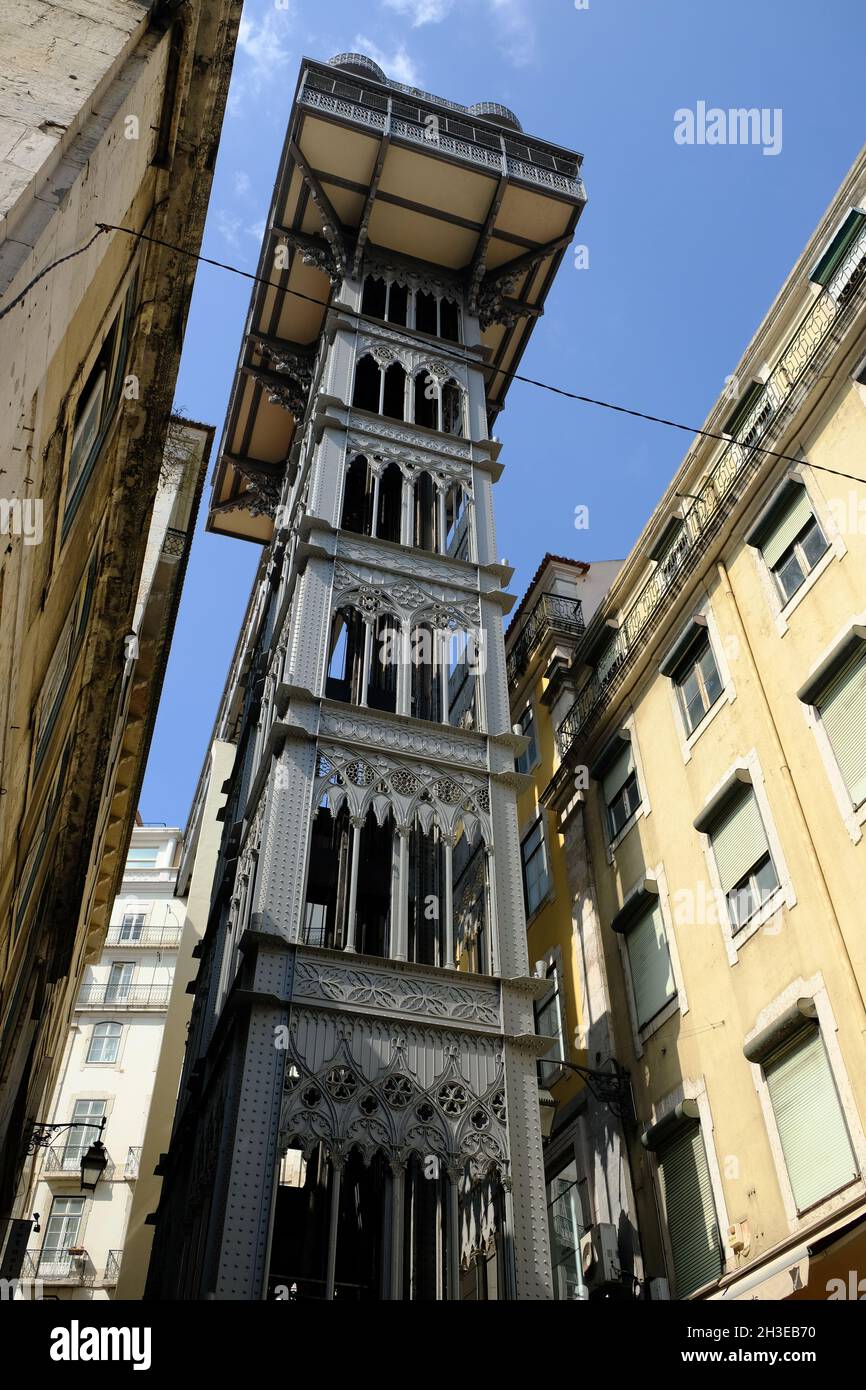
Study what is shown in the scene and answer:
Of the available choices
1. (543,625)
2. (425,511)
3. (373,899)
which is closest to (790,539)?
(425,511)

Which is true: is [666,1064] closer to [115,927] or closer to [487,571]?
[487,571]

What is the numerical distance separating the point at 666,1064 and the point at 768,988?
263cm

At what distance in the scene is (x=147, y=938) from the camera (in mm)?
48688

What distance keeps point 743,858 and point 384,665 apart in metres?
6.72

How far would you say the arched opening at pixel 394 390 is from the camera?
72.5ft

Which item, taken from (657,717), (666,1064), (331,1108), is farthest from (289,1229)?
(657,717)

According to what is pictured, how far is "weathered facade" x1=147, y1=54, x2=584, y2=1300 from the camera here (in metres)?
10.7

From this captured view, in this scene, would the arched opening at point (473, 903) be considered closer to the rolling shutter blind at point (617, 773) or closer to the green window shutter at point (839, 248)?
the rolling shutter blind at point (617, 773)

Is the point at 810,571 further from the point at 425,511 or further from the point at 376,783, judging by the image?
the point at 425,511

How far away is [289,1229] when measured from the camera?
12.7 metres

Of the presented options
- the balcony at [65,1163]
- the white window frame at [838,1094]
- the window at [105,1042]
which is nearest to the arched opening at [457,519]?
the white window frame at [838,1094]

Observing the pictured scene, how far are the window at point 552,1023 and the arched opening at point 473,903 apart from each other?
66.2 inches

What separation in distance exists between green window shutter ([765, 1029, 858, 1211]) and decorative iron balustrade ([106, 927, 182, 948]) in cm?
3948

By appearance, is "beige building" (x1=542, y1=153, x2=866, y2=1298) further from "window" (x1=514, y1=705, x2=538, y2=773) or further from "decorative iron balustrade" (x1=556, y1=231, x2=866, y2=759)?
"window" (x1=514, y1=705, x2=538, y2=773)
